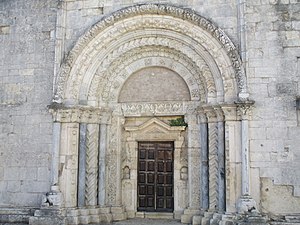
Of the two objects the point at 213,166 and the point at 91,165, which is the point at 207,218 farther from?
the point at 91,165

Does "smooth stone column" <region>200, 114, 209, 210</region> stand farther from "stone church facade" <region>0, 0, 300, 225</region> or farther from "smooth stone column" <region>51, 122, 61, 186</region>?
"smooth stone column" <region>51, 122, 61, 186</region>

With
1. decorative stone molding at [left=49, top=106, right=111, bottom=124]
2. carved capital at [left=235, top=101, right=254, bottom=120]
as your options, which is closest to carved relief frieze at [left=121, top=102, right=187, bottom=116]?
decorative stone molding at [left=49, top=106, right=111, bottom=124]

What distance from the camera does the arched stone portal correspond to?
827cm

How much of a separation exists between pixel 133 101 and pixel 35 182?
2.92 meters

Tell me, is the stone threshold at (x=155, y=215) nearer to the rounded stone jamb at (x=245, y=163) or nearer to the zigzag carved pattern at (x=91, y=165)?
the zigzag carved pattern at (x=91, y=165)

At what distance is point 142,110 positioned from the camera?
9273 millimetres

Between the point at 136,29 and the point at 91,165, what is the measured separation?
3.28m

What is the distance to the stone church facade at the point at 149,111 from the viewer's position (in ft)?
25.6

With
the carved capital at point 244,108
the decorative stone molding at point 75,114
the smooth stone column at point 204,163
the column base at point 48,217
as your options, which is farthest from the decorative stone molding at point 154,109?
the column base at point 48,217

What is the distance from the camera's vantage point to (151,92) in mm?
9336

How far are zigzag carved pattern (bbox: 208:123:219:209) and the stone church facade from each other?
2 centimetres

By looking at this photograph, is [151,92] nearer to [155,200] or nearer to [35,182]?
[155,200]

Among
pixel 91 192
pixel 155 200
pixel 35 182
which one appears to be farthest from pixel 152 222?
pixel 35 182

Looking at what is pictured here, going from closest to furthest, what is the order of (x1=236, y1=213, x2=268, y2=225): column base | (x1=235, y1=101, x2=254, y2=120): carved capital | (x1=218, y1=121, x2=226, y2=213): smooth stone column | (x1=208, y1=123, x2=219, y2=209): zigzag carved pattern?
(x1=236, y1=213, x2=268, y2=225): column base, (x1=235, y1=101, x2=254, y2=120): carved capital, (x1=218, y1=121, x2=226, y2=213): smooth stone column, (x1=208, y1=123, x2=219, y2=209): zigzag carved pattern
